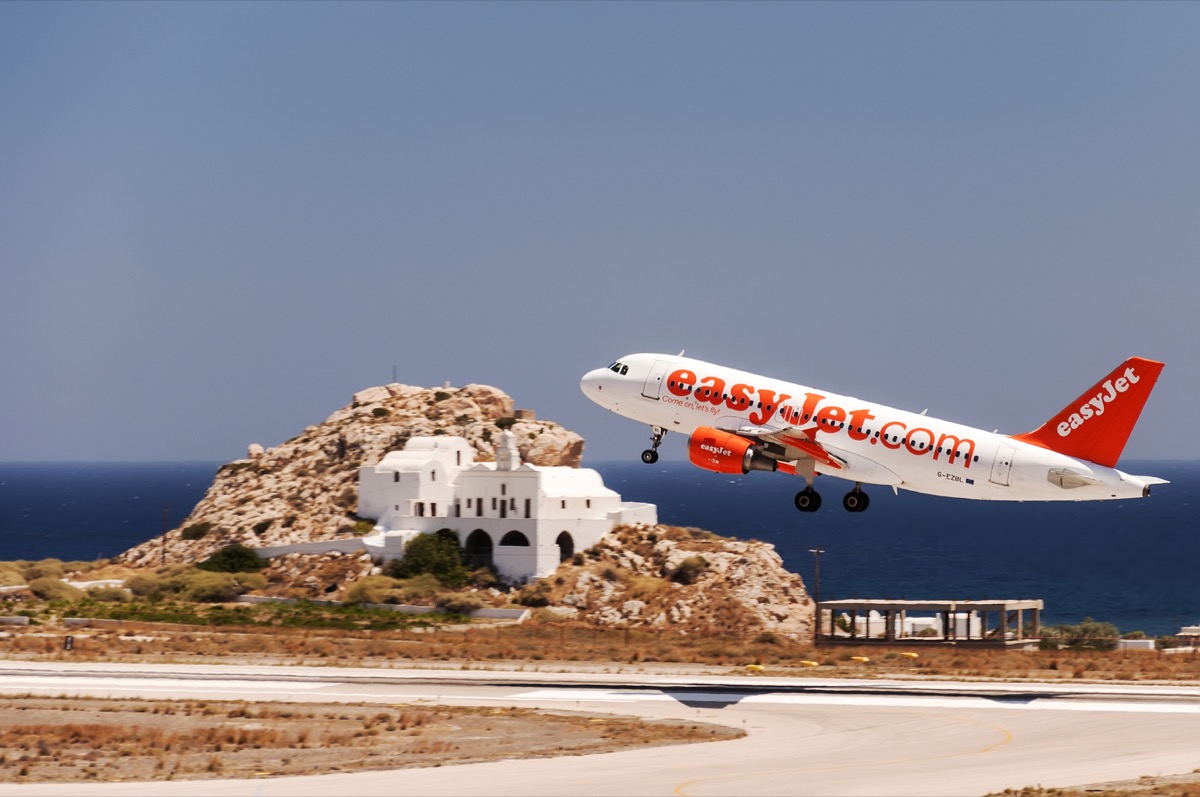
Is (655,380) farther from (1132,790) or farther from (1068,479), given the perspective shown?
(1132,790)

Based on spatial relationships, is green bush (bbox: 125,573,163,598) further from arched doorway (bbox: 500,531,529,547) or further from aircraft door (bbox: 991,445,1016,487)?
aircraft door (bbox: 991,445,1016,487)

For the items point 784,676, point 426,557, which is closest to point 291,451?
point 426,557

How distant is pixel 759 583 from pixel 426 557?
2886cm

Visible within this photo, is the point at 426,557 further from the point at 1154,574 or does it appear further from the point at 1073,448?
the point at 1073,448

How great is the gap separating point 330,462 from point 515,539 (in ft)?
114

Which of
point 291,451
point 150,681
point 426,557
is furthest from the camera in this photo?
point 291,451

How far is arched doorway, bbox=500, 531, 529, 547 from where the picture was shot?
13088 cm

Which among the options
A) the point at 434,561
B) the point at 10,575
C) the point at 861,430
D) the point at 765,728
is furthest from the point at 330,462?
the point at 765,728

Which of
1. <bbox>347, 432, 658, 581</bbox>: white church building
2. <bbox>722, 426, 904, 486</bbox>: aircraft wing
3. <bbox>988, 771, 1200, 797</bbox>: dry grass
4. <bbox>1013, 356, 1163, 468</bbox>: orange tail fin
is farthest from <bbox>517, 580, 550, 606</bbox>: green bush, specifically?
<bbox>988, 771, 1200, 797</bbox>: dry grass

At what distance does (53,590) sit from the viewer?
119m

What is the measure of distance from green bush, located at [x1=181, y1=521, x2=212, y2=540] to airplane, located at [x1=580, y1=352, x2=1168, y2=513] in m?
86.7

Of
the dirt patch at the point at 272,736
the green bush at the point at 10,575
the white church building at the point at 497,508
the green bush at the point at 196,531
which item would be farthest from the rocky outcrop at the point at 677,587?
the dirt patch at the point at 272,736

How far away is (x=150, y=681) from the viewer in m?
67.1

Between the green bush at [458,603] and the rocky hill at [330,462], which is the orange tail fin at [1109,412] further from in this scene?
the rocky hill at [330,462]
